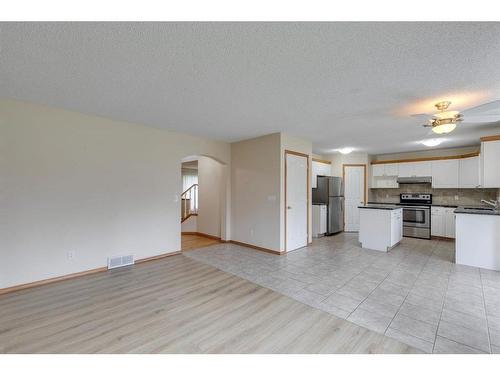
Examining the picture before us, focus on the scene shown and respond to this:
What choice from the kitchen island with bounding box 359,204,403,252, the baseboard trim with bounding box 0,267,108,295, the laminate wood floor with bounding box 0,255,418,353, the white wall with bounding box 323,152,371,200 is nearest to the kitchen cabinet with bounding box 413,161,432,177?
the white wall with bounding box 323,152,371,200

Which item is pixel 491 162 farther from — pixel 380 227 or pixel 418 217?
pixel 380 227

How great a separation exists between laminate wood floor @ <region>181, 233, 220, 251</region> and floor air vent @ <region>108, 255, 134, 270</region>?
1.20 meters

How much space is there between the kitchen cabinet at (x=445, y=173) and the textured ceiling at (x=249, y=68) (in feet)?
12.1

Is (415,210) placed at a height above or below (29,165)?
below

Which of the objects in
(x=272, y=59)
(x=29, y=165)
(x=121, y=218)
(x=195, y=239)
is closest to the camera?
(x=272, y=59)

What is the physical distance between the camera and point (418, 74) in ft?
7.09

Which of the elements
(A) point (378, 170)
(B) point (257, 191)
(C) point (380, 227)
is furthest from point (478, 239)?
(B) point (257, 191)

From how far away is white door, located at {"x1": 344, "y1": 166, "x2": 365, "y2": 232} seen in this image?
22.5 feet

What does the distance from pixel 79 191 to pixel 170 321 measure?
2.52 metres

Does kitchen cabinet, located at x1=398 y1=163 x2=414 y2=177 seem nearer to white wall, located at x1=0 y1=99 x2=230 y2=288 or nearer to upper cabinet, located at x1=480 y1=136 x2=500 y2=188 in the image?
upper cabinet, located at x1=480 y1=136 x2=500 y2=188

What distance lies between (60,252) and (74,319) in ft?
4.79
